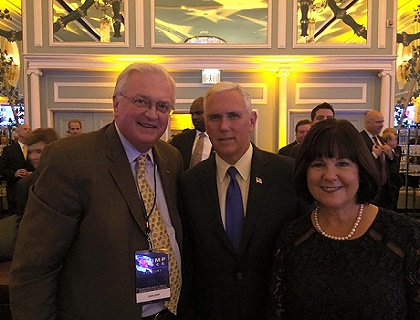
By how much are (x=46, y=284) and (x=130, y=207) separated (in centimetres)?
36

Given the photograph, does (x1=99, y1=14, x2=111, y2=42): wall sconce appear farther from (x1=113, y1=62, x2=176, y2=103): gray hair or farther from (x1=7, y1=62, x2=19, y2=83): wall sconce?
(x1=113, y1=62, x2=176, y2=103): gray hair

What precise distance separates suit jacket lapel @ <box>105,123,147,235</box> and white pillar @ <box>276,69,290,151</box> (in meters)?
6.18

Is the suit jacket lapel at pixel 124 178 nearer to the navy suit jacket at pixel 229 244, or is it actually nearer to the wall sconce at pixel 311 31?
the navy suit jacket at pixel 229 244

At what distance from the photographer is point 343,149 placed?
1404 millimetres

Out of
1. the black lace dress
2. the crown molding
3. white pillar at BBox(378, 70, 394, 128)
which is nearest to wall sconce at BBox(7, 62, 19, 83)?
the crown molding

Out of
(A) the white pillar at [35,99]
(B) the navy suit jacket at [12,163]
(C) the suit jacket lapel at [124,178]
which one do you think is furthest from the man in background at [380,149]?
(A) the white pillar at [35,99]

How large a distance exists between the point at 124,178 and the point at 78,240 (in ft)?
0.84

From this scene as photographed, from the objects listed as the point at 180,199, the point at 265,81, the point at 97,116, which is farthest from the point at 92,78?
the point at 180,199

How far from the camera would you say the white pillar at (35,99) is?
7.03 metres

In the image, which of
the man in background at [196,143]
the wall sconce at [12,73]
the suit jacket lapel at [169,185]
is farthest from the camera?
the wall sconce at [12,73]

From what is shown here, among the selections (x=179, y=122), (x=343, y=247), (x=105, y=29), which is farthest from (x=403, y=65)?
(x=343, y=247)

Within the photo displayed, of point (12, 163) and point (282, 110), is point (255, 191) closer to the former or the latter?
point (12, 163)

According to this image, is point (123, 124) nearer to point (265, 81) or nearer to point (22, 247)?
point (22, 247)

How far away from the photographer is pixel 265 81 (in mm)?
7445
